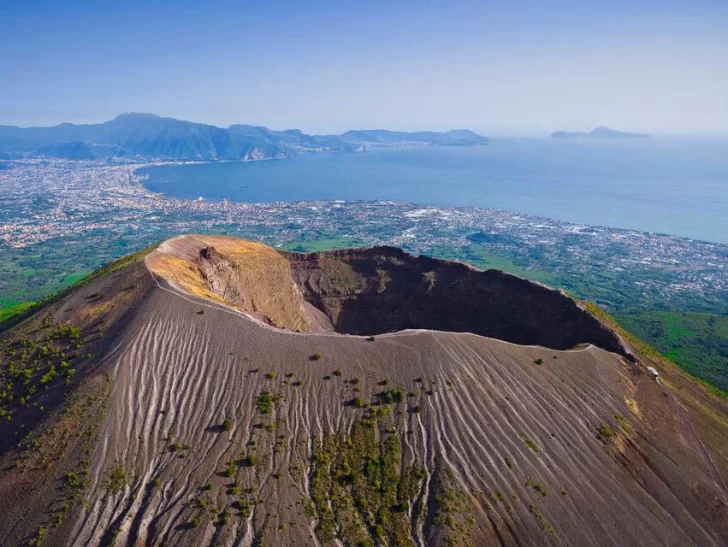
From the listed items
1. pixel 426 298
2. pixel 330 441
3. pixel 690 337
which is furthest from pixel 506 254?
pixel 330 441

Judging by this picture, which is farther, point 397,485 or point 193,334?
point 193,334

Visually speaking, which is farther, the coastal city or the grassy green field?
the coastal city

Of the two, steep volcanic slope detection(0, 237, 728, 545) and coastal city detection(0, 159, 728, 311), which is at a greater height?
steep volcanic slope detection(0, 237, 728, 545)

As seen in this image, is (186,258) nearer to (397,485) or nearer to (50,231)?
(397,485)

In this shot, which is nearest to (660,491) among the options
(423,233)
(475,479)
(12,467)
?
(475,479)

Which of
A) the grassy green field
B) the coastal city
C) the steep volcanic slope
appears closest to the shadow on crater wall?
the steep volcanic slope

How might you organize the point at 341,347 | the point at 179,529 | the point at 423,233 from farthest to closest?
the point at 423,233 < the point at 341,347 < the point at 179,529

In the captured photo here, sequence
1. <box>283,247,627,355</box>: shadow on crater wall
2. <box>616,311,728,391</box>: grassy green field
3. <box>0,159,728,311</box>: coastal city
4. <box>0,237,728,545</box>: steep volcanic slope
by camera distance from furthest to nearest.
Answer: <box>0,159,728,311</box>: coastal city < <box>616,311,728,391</box>: grassy green field < <box>283,247,627,355</box>: shadow on crater wall < <box>0,237,728,545</box>: steep volcanic slope

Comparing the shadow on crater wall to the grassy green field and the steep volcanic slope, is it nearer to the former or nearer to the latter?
the steep volcanic slope
